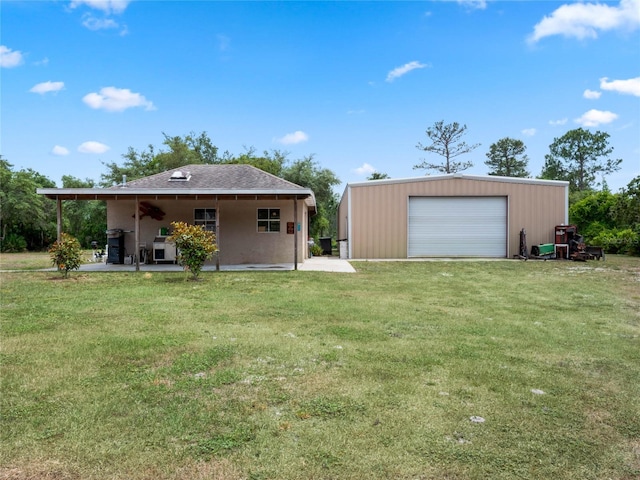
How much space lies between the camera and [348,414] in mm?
2570

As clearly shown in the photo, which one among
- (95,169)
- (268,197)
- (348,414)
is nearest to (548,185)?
(268,197)

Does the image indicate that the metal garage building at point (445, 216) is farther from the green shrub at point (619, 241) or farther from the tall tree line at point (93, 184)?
the tall tree line at point (93, 184)

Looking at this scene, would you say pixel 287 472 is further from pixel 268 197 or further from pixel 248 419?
pixel 268 197

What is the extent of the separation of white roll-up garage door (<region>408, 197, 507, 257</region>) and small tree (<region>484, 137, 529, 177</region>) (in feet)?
84.7

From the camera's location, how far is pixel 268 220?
46.6 ft

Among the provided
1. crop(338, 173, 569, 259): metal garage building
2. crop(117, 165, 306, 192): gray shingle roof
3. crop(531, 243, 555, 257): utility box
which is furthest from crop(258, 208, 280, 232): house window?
crop(531, 243, 555, 257): utility box

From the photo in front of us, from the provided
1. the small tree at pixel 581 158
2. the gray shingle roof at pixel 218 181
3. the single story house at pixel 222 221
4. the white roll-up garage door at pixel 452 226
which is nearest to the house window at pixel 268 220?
the single story house at pixel 222 221

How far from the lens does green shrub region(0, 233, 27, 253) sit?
2317cm

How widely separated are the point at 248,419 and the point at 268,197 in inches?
406

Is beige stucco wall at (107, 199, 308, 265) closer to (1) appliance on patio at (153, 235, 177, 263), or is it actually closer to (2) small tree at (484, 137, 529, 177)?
(1) appliance on patio at (153, 235, 177, 263)

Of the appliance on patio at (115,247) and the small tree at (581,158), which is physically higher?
the small tree at (581,158)

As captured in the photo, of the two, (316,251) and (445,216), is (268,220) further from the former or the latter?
(445,216)

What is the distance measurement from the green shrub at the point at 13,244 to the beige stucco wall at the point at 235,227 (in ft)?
45.5

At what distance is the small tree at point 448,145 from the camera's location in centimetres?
3325
